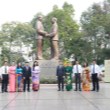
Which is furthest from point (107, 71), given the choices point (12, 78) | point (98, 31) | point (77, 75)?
point (98, 31)

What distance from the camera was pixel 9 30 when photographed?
273ft

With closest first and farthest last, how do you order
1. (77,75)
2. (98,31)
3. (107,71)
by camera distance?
(77,75) → (107,71) → (98,31)

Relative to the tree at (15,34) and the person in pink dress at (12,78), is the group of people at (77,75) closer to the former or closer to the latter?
the person in pink dress at (12,78)

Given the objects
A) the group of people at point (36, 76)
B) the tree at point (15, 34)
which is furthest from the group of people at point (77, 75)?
the tree at point (15, 34)

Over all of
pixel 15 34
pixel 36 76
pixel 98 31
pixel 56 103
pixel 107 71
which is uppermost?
pixel 15 34

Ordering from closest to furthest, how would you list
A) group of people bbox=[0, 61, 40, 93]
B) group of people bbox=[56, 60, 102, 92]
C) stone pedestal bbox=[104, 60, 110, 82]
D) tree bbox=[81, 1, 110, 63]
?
group of people bbox=[0, 61, 40, 93]
group of people bbox=[56, 60, 102, 92]
stone pedestal bbox=[104, 60, 110, 82]
tree bbox=[81, 1, 110, 63]

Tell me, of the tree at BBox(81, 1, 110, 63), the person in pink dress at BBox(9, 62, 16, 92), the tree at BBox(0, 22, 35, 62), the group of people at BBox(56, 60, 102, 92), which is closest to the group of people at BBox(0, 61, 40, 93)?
the person in pink dress at BBox(9, 62, 16, 92)

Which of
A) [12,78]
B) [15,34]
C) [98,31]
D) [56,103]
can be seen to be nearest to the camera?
[56,103]

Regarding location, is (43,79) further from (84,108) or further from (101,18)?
(101,18)

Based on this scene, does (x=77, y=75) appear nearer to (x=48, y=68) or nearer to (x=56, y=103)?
(x=56, y=103)

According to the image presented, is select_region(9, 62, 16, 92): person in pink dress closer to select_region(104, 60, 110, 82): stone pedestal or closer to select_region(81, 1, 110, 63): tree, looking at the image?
select_region(104, 60, 110, 82): stone pedestal

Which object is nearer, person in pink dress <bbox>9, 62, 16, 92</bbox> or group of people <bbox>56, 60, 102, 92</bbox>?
person in pink dress <bbox>9, 62, 16, 92</bbox>

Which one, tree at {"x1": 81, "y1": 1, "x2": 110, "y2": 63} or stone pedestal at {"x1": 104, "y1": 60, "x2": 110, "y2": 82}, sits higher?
tree at {"x1": 81, "y1": 1, "x2": 110, "y2": 63}

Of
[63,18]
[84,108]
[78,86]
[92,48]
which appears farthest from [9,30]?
[84,108]
